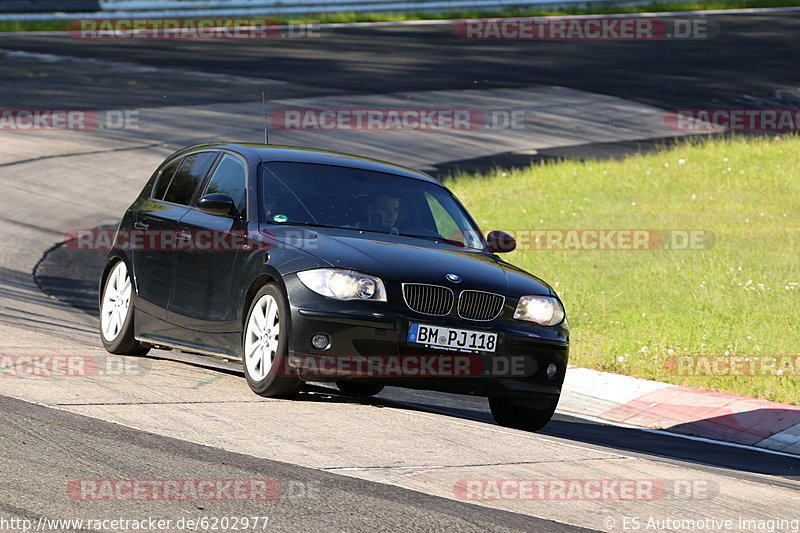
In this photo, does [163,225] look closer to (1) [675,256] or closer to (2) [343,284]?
(2) [343,284]

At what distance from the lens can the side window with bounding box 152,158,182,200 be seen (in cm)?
1024

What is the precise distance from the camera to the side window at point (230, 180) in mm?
9148

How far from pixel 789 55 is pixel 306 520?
118 ft

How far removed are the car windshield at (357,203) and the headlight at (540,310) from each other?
964 millimetres

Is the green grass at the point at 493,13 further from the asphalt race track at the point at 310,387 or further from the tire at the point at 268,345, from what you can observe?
the tire at the point at 268,345

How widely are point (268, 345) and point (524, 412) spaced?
72.3 inches

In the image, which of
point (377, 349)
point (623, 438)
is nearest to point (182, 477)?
point (377, 349)

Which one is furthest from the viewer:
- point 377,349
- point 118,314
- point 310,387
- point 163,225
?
point 118,314

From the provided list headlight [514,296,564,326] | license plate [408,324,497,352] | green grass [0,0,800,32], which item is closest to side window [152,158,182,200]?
license plate [408,324,497,352]

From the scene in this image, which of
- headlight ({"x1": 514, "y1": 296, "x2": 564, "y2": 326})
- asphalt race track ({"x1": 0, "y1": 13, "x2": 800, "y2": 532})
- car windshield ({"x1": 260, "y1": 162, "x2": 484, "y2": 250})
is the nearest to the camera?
asphalt race track ({"x1": 0, "y1": 13, "x2": 800, "y2": 532})

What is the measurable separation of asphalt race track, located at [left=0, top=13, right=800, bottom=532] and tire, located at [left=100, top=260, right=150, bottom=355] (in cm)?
24

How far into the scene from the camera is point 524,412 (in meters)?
8.88

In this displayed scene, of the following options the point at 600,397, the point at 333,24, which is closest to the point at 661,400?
the point at 600,397

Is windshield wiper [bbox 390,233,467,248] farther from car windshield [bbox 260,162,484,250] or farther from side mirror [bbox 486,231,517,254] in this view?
side mirror [bbox 486,231,517,254]
